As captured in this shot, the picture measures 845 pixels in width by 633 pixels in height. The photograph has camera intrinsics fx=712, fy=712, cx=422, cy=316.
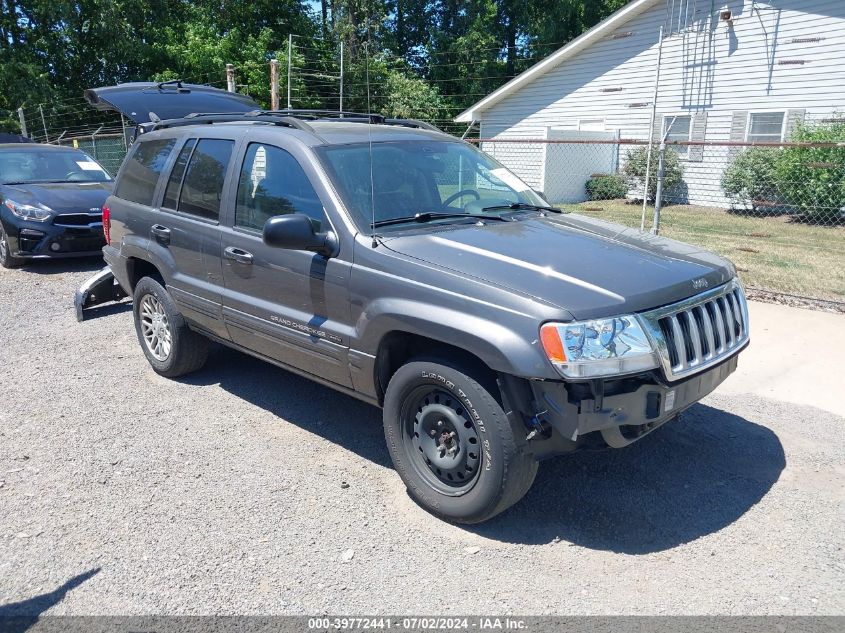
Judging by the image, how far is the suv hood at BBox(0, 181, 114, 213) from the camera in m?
9.53

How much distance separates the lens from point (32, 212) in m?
9.42

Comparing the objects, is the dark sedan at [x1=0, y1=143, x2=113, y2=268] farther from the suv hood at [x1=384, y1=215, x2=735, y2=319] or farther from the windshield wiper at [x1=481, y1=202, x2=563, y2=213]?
the suv hood at [x1=384, y1=215, x2=735, y2=319]

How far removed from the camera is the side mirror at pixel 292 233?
12.3 ft

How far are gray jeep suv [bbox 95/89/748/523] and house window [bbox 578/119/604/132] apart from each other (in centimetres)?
1592

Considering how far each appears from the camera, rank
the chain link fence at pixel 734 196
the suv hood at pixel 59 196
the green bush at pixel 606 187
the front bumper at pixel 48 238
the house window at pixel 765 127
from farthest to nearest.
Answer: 1. the green bush at pixel 606 187
2. the house window at pixel 765 127
3. the suv hood at pixel 59 196
4. the front bumper at pixel 48 238
5. the chain link fence at pixel 734 196

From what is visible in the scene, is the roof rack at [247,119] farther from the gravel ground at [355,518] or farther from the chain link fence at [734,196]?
the chain link fence at [734,196]

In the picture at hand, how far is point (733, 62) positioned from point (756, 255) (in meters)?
8.94

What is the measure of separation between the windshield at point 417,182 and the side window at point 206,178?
93 centimetres

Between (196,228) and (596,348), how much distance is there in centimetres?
302

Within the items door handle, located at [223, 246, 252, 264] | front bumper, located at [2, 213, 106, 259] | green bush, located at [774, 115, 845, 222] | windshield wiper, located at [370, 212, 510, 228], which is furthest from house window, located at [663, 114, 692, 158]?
door handle, located at [223, 246, 252, 264]

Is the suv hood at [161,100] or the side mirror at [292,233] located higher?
the suv hood at [161,100]

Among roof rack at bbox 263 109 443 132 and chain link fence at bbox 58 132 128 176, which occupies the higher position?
roof rack at bbox 263 109 443 132

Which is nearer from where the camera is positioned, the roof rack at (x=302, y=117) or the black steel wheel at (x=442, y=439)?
the black steel wheel at (x=442, y=439)

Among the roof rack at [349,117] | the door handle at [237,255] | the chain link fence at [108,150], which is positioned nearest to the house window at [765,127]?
the roof rack at [349,117]
